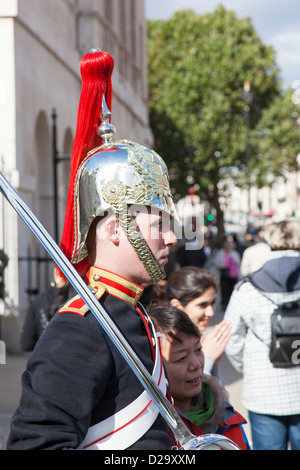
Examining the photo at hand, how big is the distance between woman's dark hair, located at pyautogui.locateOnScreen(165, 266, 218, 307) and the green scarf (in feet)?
3.24

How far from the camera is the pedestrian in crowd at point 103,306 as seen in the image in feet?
5.21

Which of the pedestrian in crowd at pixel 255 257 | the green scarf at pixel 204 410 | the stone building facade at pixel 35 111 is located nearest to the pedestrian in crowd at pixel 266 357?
the green scarf at pixel 204 410

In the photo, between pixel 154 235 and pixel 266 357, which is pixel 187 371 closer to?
pixel 154 235

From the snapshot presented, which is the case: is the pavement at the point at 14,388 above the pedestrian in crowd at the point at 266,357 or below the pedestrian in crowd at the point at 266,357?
below

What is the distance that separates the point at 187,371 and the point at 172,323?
0.19 m

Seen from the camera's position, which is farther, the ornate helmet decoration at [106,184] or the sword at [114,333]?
the ornate helmet decoration at [106,184]

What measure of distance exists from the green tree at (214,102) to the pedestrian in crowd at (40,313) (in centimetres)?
3146

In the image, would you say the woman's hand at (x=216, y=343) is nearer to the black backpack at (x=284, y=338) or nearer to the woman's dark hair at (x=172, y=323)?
the woman's dark hair at (x=172, y=323)

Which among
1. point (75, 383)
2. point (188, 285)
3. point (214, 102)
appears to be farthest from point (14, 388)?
point (214, 102)

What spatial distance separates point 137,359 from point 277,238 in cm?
262

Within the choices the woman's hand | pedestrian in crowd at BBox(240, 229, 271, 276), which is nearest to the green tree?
pedestrian in crowd at BBox(240, 229, 271, 276)

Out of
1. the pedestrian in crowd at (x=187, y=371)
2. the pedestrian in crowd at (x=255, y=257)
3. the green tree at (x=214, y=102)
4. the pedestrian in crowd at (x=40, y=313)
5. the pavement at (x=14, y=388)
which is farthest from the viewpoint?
the green tree at (x=214, y=102)

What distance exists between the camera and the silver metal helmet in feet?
6.13

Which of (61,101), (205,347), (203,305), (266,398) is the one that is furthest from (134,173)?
(61,101)
